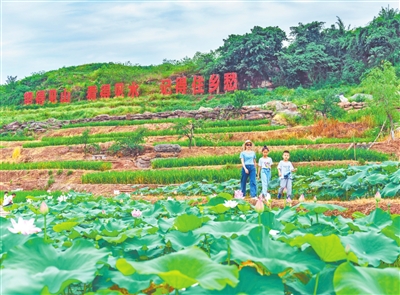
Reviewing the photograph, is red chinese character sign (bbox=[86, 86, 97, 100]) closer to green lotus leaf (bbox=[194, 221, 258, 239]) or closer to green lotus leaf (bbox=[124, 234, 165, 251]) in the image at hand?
green lotus leaf (bbox=[124, 234, 165, 251])

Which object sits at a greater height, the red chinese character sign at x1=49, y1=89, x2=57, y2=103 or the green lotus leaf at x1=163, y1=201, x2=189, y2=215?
the red chinese character sign at x1=49, y1=89, x2=57, y2=103

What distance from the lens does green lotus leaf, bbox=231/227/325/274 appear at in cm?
185

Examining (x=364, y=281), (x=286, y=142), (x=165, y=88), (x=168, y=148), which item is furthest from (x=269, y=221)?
(x=165, y=88)

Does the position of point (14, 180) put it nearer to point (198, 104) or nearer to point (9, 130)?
point (9, 130)

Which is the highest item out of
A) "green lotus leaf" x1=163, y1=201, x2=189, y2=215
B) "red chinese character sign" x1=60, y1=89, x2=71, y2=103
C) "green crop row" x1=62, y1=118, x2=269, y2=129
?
"red chinese character sign" x1=60, y1=89, x2=71, y2=103

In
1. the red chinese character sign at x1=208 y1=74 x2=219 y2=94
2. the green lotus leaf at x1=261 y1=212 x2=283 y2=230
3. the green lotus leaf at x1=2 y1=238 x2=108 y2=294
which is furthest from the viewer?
the red chinese character sign at x1=208 y1=74 x2=219 y2=94

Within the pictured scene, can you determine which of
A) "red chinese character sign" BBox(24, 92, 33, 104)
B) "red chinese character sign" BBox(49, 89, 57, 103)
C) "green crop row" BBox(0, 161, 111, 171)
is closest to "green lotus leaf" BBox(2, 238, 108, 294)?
"green crop row" BBox(0, 161, 111, 171)

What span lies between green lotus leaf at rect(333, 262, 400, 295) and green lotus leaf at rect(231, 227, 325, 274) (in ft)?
0.81

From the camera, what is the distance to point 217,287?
147cm

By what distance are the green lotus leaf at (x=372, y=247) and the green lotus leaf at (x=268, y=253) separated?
1.37ft

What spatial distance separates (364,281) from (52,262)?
120cm

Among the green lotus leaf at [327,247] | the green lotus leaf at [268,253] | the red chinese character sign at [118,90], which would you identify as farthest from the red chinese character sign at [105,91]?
the green lotus leaf at [327,247]

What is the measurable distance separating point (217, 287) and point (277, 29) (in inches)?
1615

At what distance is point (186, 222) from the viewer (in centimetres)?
252
